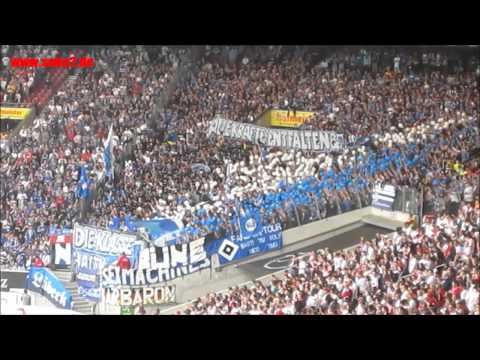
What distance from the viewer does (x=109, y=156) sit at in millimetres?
11805

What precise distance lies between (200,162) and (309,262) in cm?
208

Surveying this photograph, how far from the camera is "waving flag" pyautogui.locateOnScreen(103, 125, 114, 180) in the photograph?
1170cm

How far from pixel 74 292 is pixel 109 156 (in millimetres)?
1975

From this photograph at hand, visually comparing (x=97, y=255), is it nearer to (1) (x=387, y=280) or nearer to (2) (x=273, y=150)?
(2) (x=273, y=150)

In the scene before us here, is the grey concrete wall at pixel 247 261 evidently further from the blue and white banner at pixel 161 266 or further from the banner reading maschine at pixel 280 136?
the banner reading maschine at pixel 280 136

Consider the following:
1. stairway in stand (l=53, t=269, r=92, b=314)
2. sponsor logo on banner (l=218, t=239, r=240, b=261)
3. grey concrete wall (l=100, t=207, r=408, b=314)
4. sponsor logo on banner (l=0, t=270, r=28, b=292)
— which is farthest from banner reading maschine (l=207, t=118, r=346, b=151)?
sponsor logo on banner (l=0, t=270, r=28, b=292)

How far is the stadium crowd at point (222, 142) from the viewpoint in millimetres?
11180

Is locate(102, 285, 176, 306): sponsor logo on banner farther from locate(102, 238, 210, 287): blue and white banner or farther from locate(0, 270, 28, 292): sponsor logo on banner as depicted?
locate(0, 270, 28, 292): sponsor logo on banner

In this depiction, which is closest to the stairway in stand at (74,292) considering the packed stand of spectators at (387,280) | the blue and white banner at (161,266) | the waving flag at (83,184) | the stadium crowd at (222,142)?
the blue and white banner at (161,266)

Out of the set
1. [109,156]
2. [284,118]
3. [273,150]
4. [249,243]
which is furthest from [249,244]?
[109,156]

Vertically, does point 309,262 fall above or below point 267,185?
below

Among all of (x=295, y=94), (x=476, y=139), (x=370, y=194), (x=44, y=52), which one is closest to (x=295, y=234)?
(x=370, y=194)

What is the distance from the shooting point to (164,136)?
1182 cm
